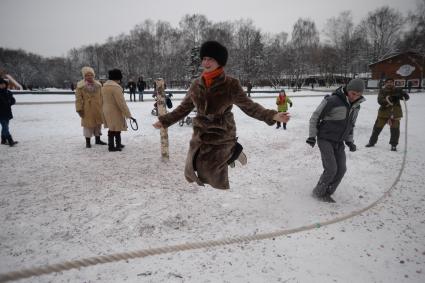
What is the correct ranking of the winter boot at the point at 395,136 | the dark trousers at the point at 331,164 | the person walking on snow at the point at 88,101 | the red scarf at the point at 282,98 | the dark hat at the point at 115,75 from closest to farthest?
the dark trousers at the point at 331,164 → the dark hat at the point at 115,75 → the person walking on snow at the point at 88,101 → the winter boot at the point at 395,136 → the red scarf at the point at 282,98

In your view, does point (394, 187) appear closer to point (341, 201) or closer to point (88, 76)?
point (341, 201)

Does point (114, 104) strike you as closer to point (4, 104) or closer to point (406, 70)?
point (4, 104)

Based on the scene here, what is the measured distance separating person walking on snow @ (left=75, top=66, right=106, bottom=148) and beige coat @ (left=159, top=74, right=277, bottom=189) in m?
5.37

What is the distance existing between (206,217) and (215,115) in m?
1.78

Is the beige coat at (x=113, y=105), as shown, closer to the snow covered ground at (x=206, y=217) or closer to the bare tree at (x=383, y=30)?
the snow covered ground at (x=206, y=217)

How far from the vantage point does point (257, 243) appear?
3320 mm

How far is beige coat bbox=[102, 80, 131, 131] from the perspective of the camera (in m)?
6.84

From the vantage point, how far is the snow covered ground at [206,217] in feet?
9.43

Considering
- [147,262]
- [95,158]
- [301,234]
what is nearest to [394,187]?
[301,234]

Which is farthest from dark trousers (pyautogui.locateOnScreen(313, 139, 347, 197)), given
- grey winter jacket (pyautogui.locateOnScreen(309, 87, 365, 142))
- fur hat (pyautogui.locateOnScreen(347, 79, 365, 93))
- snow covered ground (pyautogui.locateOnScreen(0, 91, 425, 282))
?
fur hat (pyautogui.locateOnScreen(347, 79, 365, 93))

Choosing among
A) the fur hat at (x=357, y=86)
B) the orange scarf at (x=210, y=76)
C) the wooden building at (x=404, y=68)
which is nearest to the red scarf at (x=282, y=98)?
the fur hat at (x=357, y=86)

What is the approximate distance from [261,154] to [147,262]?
486 centimetres

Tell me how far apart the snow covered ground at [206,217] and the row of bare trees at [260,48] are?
4713 cm

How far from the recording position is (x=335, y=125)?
163 inches
